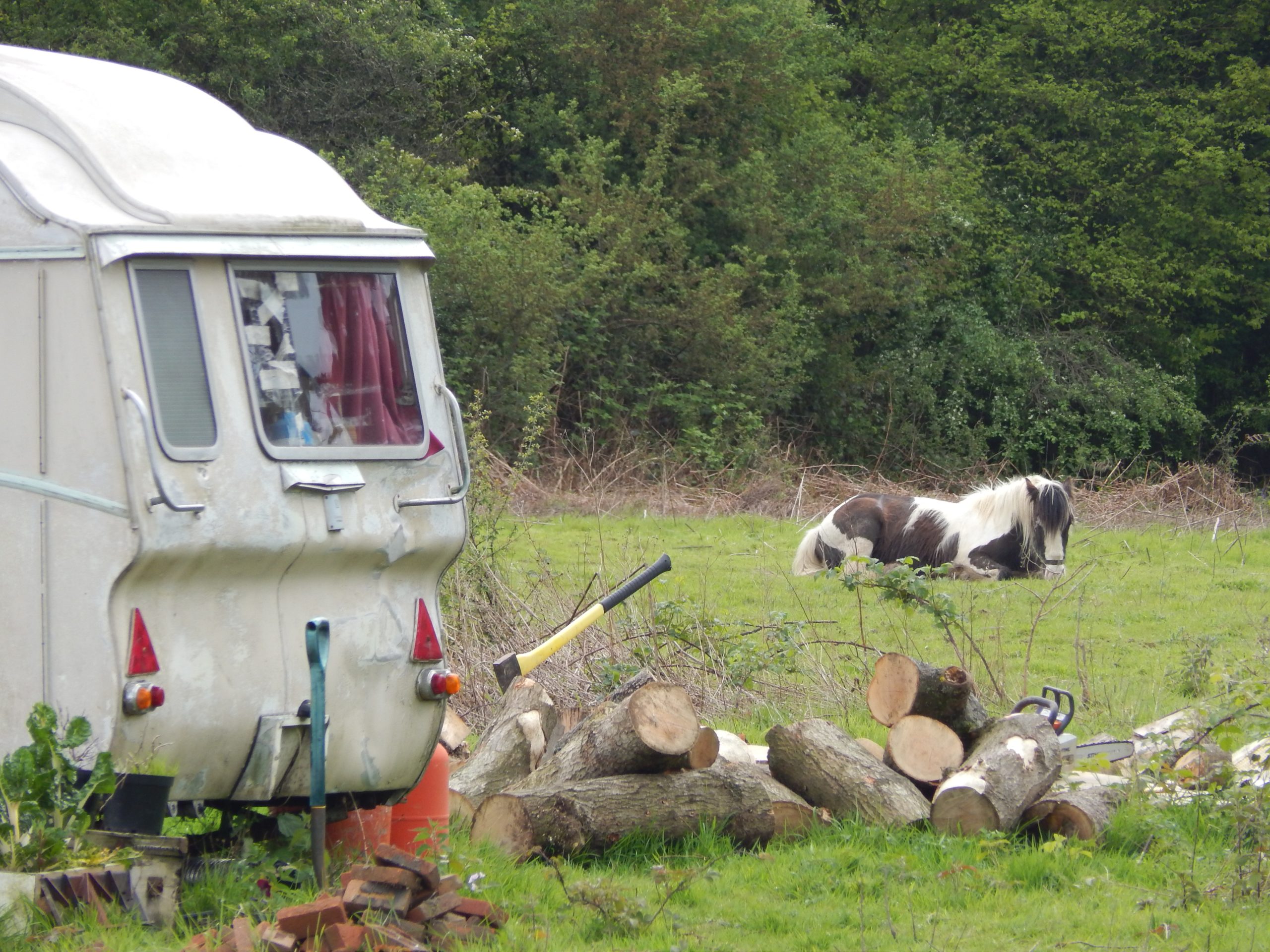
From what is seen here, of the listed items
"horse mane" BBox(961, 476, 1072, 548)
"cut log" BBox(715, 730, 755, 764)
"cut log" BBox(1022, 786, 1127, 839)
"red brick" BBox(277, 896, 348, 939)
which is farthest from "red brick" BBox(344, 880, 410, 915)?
"horse mane" BBox(961, 476, 1072, 548)

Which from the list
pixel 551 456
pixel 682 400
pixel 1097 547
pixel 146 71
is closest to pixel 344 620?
pixel 146 71

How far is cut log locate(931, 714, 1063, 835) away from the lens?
257 inches

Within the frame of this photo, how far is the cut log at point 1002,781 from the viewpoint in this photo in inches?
257

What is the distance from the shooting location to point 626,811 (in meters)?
6.43

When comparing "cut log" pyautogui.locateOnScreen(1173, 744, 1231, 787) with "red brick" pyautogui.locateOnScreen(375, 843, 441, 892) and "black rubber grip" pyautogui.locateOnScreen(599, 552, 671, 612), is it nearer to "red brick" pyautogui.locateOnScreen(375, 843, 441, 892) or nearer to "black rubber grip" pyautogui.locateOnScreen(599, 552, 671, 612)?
"black rubber grip" pyautogui.locateOnScreen(599, 552, 671, 612)

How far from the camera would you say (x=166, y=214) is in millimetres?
5270

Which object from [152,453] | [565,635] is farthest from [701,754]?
[152,453]

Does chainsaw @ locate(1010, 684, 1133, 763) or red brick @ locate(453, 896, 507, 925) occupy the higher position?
red brick @ locate(453, 896, 507, 925)

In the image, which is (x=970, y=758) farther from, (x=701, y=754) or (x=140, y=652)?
(x=140, y=652)

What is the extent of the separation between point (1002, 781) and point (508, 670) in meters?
2.56

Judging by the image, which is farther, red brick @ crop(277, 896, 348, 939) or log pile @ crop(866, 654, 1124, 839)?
log pile @ crop(866, 654, 1124, 839)

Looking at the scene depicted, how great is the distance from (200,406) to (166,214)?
70cm

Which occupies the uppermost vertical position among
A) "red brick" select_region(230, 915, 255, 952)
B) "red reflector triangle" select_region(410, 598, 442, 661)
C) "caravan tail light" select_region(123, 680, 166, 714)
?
"caravan tail light" select_region(123, 680, 166, 714)

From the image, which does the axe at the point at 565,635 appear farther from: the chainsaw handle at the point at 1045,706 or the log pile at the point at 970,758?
the chainsaw handle at the point at 1045,706
